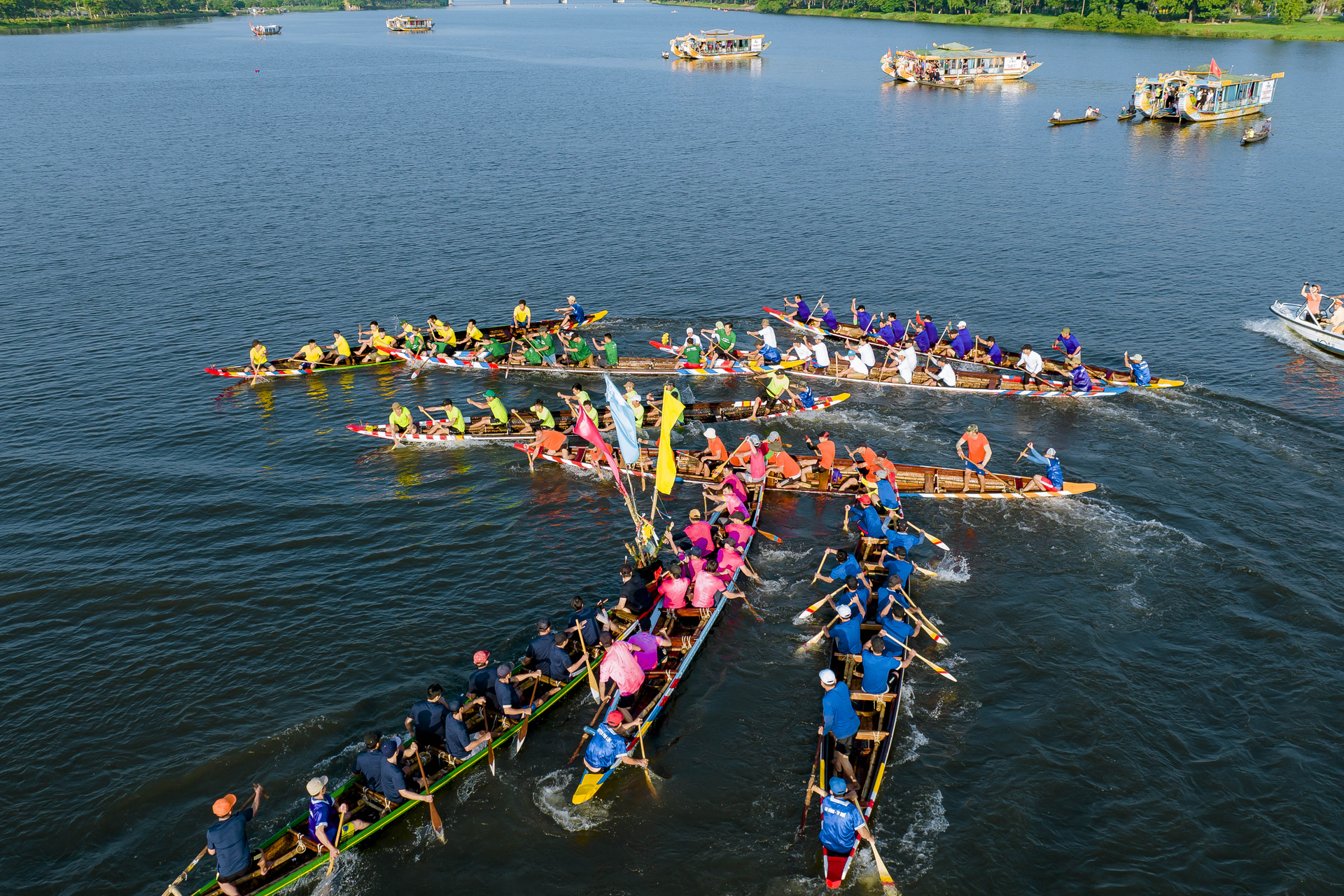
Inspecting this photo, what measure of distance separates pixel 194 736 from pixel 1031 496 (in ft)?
94.6

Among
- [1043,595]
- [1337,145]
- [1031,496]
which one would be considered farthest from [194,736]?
[1337,145]

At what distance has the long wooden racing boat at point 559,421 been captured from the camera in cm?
3806

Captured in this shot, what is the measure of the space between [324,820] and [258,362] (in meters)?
32.5

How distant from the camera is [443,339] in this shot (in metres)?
46.2

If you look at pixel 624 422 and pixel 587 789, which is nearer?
pixel 587 789

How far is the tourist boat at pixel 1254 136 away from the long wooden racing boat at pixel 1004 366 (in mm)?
72210

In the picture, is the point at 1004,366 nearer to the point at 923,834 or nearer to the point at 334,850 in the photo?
the point at 923,834

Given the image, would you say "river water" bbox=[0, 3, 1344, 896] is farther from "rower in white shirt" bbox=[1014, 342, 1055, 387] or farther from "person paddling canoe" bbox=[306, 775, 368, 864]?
"rower in white shirt" bbox=[1014, 342, 1055, 387]

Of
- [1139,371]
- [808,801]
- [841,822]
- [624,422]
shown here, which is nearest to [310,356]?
[624,422]

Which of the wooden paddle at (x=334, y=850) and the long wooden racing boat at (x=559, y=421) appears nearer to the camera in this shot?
the wooden paddle at (x=334, y=850)

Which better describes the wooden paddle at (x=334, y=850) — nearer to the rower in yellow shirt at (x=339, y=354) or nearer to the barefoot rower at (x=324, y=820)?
the barefoot rower at (x=324, y=820)

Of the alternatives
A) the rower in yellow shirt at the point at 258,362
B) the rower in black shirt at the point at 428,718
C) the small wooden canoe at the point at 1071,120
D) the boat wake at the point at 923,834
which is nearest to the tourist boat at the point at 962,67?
the small wooden canoe at the point at 1071,120

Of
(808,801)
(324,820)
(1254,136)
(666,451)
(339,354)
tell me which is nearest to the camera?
(324,820)

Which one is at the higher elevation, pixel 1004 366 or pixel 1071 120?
pixel 1071 120
